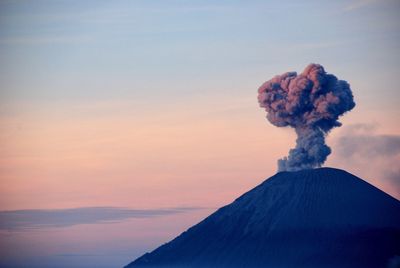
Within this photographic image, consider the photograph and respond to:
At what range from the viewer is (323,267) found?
403ft

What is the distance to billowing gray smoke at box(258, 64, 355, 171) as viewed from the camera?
406ft

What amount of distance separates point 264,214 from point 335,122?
58.3 ft

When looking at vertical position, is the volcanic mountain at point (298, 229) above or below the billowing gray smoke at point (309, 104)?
below

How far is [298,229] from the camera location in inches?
5167

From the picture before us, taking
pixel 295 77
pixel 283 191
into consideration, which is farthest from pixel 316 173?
pixel 295 77

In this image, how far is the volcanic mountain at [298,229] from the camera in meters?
126

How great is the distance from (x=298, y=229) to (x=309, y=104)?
16566 millimetres

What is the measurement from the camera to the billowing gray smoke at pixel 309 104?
12381cm

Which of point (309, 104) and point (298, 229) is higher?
point (309, 104)

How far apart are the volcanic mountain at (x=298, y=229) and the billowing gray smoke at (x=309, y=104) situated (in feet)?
24.6

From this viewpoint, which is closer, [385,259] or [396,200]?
[385,259]

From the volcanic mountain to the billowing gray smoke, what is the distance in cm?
748

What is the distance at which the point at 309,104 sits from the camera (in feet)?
411

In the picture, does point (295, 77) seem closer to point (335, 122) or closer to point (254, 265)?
point (335, 122)
